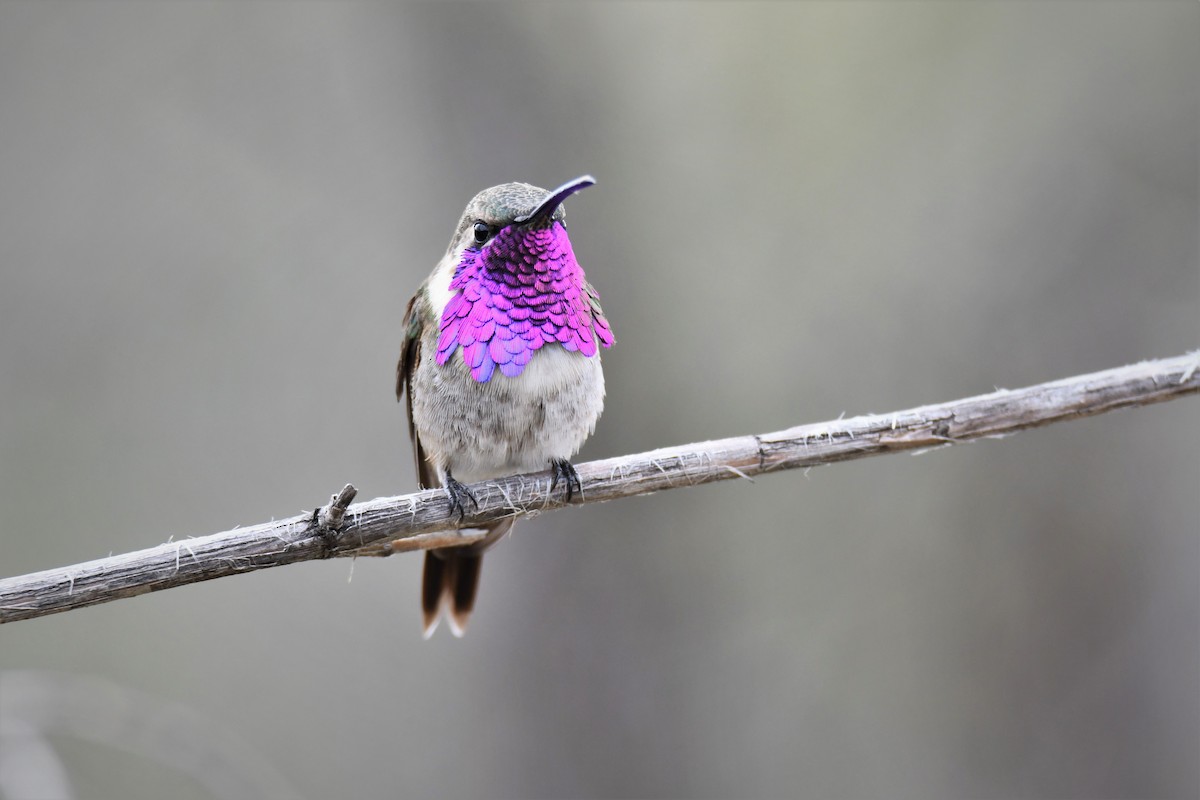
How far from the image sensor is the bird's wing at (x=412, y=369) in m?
2.12

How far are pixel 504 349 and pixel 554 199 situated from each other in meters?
0.42

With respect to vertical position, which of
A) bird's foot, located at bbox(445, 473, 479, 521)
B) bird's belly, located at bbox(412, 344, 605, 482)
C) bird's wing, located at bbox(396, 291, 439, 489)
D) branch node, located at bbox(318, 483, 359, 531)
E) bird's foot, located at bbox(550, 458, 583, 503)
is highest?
bird's wing, located at bbox(396, 291, 439, 489)

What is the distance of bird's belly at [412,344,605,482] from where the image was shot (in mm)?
1909

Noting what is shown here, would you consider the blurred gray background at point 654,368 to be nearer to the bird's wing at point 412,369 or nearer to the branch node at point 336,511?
the bird's wing at point 412,369

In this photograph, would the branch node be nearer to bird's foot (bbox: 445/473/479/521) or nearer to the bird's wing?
bird's foot (bbox: 445/473/479/521)

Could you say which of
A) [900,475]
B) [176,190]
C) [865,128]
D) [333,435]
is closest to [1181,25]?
[865,128]

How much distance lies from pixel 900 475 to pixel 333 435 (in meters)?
2.29

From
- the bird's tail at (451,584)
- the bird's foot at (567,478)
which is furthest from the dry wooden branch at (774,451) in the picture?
the bird's tail at (451,584)

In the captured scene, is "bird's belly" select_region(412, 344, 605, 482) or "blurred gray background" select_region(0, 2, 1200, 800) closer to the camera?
"bird's belly" select_region(412, 344, 605, 482)

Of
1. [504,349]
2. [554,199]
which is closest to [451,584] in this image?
[504,349]

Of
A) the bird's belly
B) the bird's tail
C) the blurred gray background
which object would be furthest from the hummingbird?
the blurred gray background

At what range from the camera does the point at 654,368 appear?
3.42 metres

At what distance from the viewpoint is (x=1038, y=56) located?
3.56 metres

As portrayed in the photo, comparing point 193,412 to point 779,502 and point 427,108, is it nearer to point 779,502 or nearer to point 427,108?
point 427,108
